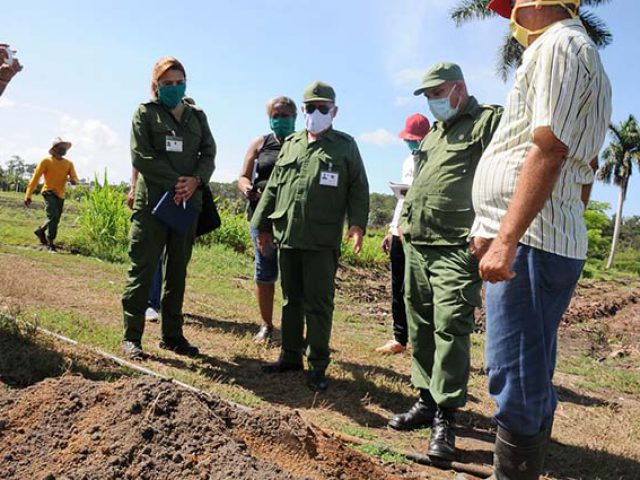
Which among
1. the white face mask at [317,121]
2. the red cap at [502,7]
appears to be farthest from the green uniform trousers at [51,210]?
the red cap at [502,7]

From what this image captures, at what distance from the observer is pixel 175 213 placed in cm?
452

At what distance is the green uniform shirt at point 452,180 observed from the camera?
3467 mm

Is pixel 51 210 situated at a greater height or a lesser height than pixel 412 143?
lesser

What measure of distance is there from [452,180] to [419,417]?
145 centimetres

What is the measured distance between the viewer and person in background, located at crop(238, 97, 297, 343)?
17.2ft

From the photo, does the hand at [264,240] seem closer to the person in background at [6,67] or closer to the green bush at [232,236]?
the person in background at [6,67]

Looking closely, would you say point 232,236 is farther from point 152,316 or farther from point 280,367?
point 280,367

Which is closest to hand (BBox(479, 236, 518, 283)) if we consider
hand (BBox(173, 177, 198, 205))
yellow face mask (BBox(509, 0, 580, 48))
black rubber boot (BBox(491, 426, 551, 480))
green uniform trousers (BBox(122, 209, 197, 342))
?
black rubber boot (BBox(491, 426, 551, 480))

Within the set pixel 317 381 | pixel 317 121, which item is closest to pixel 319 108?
pixel 317 121

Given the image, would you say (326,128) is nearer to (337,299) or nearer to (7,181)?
(337,299)

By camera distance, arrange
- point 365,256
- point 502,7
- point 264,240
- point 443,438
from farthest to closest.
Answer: point 365,256 → point 264,240 → point 443,438 → point 502,7

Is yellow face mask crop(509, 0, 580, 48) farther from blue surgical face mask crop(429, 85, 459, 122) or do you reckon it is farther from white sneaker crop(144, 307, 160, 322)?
white sneaker crop(144, 307, 160, 322)

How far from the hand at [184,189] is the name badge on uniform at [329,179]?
1.02 m

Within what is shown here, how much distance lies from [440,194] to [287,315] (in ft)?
5.36
